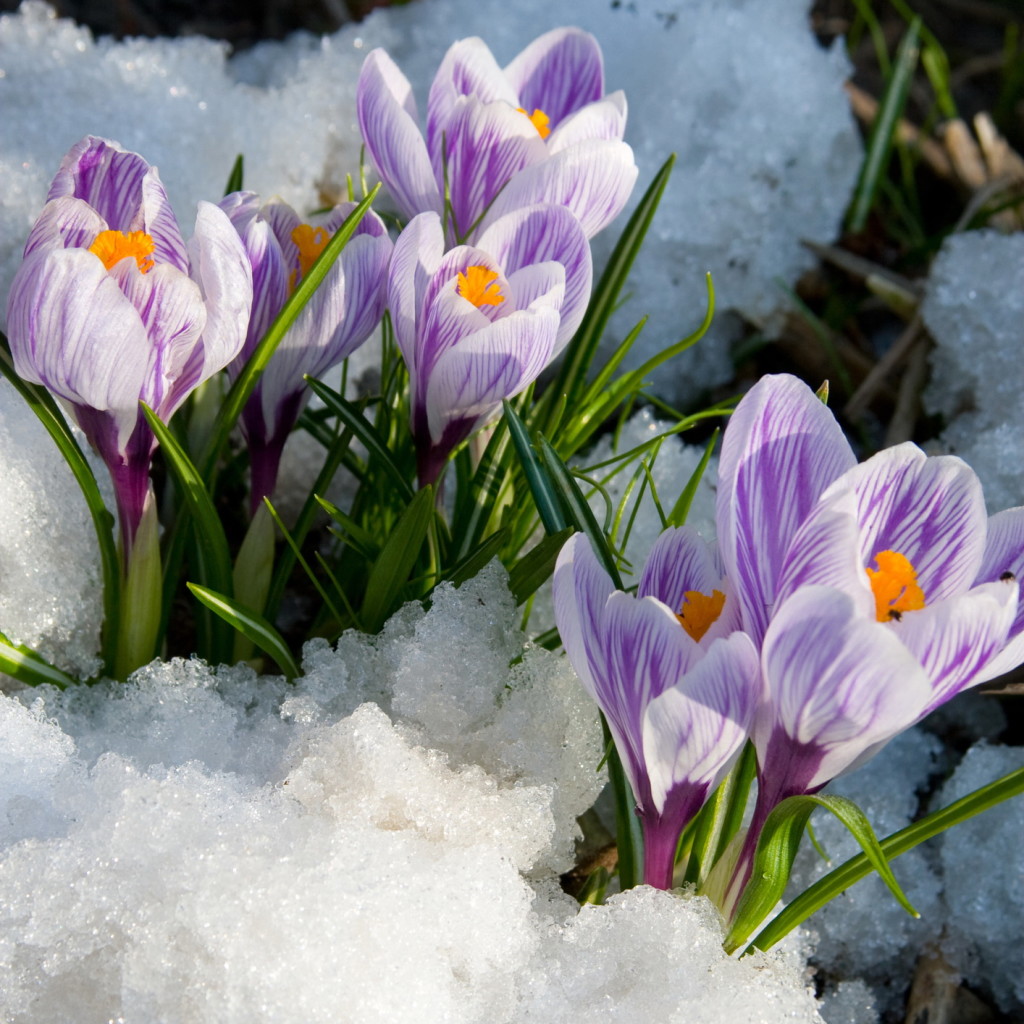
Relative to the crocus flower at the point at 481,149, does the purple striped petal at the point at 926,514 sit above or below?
below

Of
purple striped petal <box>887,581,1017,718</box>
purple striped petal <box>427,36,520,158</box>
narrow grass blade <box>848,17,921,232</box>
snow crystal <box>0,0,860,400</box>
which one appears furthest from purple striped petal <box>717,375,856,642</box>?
narrow grass blade <box>848,17,921,232</box>

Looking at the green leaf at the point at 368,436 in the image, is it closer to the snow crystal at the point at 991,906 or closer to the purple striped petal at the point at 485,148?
the purple striped petal at the point at 485,148

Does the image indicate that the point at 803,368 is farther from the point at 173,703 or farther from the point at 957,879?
the point at 173,703

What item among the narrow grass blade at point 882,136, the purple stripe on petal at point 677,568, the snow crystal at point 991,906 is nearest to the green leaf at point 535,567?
the purple stripe on petal at point 677,568

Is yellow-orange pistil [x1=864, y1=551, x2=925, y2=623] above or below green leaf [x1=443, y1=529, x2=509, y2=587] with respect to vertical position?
above

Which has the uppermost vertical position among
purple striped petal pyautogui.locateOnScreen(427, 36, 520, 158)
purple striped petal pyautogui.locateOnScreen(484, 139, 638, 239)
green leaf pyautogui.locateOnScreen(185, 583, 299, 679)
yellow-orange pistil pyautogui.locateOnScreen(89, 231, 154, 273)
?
purple striped petal pyautogui.locateOnScreen(427, 36, 520, 158)

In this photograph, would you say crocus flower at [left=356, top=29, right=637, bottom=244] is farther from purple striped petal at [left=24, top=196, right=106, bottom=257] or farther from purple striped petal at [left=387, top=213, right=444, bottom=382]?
purple striped petal at [left=24, top=196, right=106, bottom=257]

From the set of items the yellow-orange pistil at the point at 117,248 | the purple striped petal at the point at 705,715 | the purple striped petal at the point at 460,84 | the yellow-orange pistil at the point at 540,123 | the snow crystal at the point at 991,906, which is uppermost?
the purple striped petal at the point at 460,84
